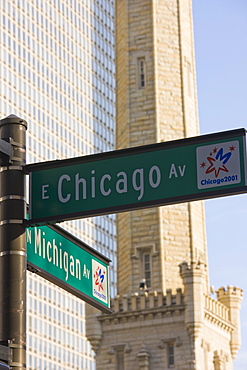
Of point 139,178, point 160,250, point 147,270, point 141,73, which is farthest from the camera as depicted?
point 141,73

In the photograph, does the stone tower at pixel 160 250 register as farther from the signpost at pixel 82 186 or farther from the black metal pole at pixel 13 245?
the black metal pole at pixel 13 245

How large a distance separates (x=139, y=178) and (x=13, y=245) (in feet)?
4.38

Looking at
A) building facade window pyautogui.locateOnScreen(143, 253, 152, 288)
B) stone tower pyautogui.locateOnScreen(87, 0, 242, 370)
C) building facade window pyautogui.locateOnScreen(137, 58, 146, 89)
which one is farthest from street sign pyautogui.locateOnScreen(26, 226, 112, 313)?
building facade window pyautogui.locateOnScreen(137, 58, 146, 89)

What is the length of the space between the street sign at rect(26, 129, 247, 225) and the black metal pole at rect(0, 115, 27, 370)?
0.53 ft

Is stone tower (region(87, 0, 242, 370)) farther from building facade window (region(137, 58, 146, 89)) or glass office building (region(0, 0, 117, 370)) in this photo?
glass office building (region(0, 0, 117, 370))

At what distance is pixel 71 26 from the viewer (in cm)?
14725

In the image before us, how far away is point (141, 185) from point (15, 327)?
5.74 ft

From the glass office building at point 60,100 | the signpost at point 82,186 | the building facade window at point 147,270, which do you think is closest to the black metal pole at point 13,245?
the signpost at point 82,186

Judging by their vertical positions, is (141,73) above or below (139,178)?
above

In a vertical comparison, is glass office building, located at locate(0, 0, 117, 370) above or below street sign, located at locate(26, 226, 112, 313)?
above

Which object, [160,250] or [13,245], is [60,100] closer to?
[160,250]

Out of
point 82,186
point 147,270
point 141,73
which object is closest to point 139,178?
point 82,186

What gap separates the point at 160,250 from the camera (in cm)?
5534

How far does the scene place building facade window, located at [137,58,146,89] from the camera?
5959cm
